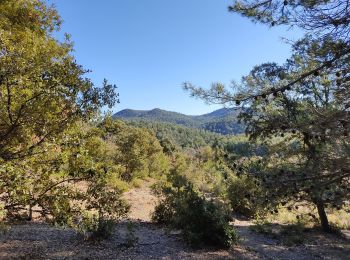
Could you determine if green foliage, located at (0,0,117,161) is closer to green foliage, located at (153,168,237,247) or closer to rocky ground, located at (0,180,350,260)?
rocky ground, located at (0,180,350,260)

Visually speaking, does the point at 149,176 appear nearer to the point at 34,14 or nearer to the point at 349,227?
the point at 349,227

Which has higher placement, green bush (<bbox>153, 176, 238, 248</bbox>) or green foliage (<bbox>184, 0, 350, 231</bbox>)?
green foliage (<bbox>184, 0, 350, 231</bbox>)

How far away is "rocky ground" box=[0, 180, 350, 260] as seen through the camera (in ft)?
26.9

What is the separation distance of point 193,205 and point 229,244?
1563 mm

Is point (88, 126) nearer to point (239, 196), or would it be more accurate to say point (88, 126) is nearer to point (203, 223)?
point (203, 223)

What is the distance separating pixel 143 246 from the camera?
972 cm

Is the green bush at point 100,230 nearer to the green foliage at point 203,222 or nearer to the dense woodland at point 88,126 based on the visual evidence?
the dense woodland at point 88,126

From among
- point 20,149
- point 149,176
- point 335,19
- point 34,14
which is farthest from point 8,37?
point 149,176

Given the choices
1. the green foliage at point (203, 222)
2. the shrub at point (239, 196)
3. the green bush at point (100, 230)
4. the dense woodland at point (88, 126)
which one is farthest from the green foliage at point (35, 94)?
the shrub at point (239, 196)

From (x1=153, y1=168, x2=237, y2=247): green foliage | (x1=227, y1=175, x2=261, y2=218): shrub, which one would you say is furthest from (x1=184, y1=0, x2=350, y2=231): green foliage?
Answer: (x1=227, y1=175, x2=261, y2=218): shrub

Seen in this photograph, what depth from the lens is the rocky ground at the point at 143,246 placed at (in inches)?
323

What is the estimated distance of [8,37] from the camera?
15.2ft

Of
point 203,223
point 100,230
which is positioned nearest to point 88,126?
point 100,230

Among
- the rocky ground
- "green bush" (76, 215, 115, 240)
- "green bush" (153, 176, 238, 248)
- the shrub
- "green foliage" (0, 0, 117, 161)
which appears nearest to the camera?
"green foliage" (0, 0, 117, 161)
